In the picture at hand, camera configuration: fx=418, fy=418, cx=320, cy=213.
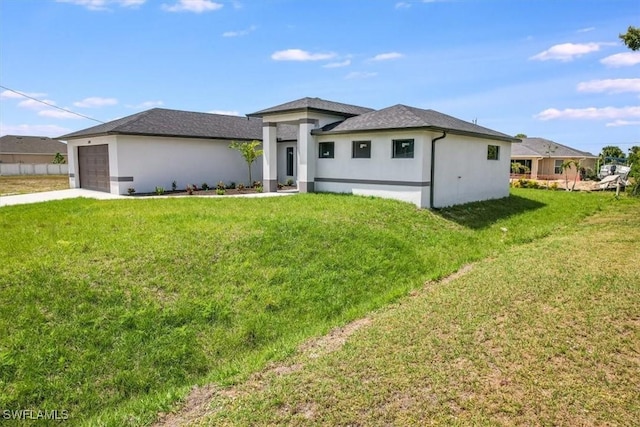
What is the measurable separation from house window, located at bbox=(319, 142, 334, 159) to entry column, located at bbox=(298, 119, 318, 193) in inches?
13.8

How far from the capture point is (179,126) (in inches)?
843

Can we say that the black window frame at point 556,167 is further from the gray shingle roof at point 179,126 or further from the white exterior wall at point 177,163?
the white exterior wall at point 177,163

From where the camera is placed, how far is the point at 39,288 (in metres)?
6.80

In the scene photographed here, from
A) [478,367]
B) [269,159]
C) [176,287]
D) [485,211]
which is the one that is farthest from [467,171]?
[478,367]

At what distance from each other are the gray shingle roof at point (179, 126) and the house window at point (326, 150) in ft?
21.5

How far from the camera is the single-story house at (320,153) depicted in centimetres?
1555

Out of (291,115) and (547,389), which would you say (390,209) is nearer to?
(291,115)

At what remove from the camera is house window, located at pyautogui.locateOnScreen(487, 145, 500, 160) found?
19453 millimetres

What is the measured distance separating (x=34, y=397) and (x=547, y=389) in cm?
577

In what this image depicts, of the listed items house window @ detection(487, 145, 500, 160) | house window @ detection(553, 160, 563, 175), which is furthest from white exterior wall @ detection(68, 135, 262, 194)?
house window @ detection(553, 160, 563, 175)

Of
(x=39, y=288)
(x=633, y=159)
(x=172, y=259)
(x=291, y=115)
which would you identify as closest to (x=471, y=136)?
(x=633, y=159)

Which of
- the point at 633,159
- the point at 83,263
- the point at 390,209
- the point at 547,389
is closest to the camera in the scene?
the point at 547,389

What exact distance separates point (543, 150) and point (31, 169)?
163 feet

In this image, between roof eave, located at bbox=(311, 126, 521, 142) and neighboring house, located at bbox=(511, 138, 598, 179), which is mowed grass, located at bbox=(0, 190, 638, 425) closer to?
roof eave, located at bbox=(311, 126, 521, 142)
